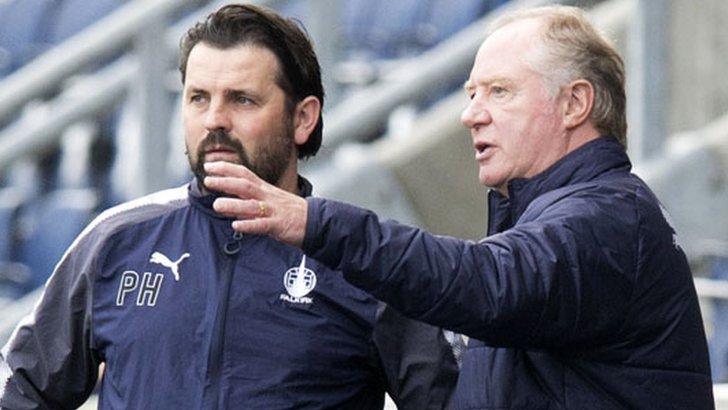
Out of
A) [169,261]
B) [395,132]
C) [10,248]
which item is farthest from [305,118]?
[10,248]

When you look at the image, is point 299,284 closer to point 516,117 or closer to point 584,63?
point 516,117

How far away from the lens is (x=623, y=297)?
10.7 ft

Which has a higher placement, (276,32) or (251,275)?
(276,32)

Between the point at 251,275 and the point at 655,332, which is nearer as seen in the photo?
the point at 655,332

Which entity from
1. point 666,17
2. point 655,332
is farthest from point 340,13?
point 655,332

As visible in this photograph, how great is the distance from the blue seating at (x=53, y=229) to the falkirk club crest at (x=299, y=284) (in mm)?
4720

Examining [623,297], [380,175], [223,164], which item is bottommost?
[380,175]

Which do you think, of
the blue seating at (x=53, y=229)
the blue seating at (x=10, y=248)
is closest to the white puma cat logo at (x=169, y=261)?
the blue seating at (x=53, y=229)

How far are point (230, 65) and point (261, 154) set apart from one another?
16 centimetres

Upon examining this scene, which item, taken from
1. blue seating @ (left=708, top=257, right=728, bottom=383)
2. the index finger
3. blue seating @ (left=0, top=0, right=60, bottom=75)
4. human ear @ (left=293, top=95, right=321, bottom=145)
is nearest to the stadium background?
blue seating @ (left=708, top=257, right=728, bottom=383)

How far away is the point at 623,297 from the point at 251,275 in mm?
702

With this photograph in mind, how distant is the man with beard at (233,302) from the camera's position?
3.62m

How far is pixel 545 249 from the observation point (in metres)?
3.15

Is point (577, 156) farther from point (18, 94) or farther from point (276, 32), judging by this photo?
point (18, 94)
